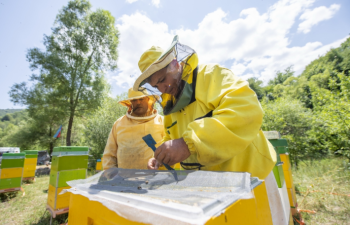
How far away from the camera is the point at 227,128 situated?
0.84 meters

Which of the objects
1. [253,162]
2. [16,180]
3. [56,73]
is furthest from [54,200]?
[56,73]

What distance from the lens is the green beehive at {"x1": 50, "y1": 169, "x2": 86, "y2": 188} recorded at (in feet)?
13.5

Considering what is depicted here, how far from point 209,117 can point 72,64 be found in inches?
622

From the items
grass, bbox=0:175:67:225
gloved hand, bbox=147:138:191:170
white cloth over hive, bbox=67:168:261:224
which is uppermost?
gloved hand, bbox=147:138:191:170

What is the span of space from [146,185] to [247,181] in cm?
48

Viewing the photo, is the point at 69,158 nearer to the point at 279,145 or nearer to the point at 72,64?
the point at 279,145

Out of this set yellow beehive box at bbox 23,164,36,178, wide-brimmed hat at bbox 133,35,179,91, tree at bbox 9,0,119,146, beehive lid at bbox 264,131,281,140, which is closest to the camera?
wide-brimmed hat at bbox 133,35,179,91

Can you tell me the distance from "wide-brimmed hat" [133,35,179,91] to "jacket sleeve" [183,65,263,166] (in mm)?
521

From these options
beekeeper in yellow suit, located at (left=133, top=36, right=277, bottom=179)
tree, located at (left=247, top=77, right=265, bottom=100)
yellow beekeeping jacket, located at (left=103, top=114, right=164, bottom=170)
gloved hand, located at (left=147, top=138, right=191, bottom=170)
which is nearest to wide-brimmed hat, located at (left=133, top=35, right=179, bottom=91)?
beekeeper in yellow suit, located at (left=133, top=36, right=277, bottom=179)

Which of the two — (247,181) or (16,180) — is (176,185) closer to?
(247,181)

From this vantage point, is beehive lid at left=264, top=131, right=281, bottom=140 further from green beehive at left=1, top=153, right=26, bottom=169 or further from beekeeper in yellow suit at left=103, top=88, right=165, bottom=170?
green beehive at left=1, top=153, right=26, bottom=169

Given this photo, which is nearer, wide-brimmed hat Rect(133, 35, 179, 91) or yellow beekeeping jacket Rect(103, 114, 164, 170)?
wide-brimmed hat Rect(133, 35, 179, 91)

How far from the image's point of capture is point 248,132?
88cm

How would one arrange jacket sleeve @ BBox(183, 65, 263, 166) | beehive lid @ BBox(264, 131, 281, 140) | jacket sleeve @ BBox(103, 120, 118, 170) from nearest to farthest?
jacket sleeve @ BBox(183, 65, 263, 166) < jacket sleeve @ BBox(103, 120, 118, 170) < beehive lid @ BBox(264, 131, 281, 140)
